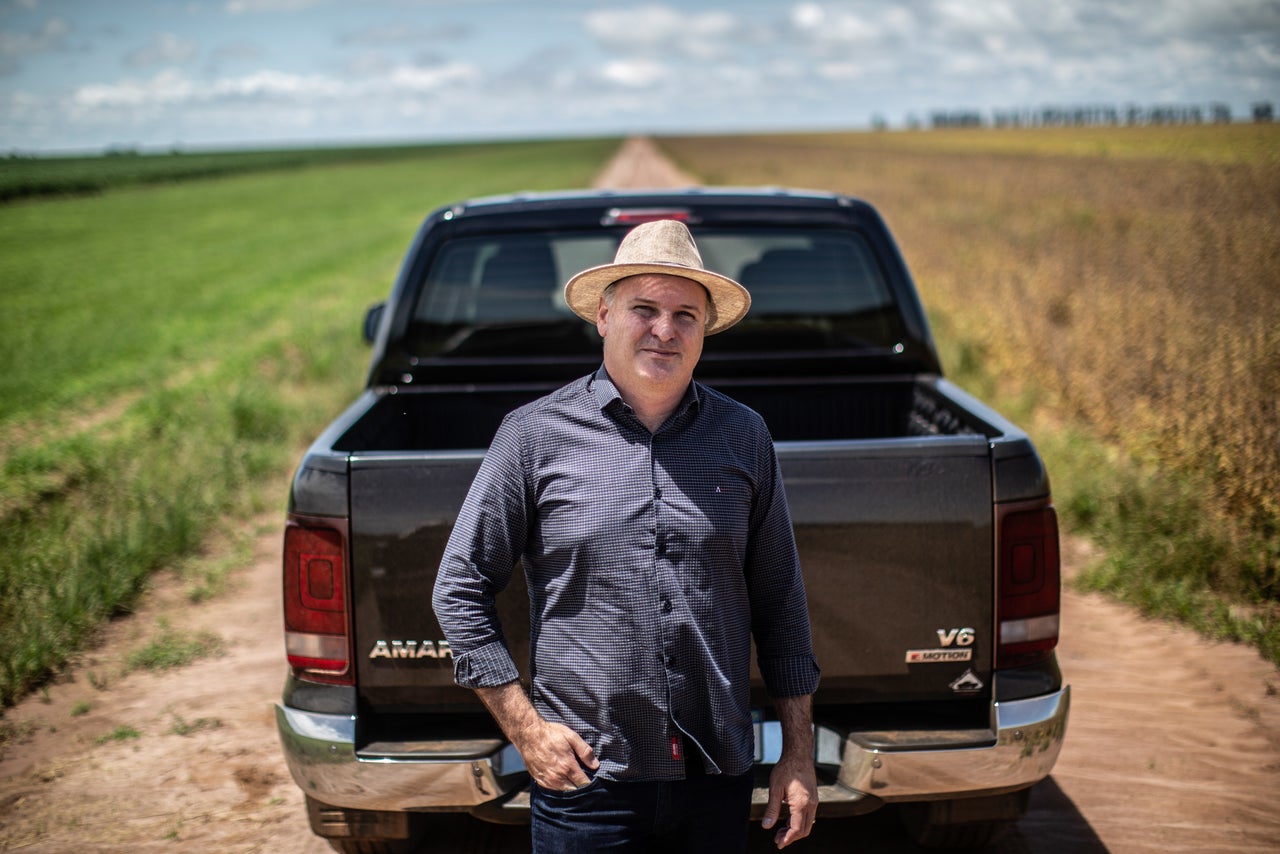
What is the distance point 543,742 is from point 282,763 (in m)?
2.51

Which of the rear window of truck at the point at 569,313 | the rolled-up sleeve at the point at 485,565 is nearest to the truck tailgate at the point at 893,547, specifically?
the rolled-up sleeve at the point at 485,565

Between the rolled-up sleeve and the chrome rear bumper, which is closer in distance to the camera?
the rolled-up sleeve

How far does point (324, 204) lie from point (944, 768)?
53.3 meters

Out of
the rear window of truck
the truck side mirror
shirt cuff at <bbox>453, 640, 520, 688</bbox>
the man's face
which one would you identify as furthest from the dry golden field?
shirt cuff at <bbox>453, 640, 520, 688</bbox>

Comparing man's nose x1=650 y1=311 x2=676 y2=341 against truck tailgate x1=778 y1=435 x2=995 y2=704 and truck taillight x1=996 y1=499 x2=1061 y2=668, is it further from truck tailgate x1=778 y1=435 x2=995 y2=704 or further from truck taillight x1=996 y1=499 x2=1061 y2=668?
truck taillight x1=996 y1=499 x2=1061 y2=668

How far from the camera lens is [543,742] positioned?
1.88 meters

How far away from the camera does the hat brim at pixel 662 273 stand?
195 centimetres

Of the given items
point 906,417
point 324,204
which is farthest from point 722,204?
point 324,204

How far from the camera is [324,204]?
51.9 metres

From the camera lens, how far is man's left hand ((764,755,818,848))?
1.99 m

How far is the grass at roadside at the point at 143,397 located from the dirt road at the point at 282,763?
527 millimetres

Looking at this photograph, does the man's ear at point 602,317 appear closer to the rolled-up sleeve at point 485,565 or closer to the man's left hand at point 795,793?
the rolled-up sleeve at point 485,565

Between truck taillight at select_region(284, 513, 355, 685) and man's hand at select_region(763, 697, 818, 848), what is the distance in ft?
3.70

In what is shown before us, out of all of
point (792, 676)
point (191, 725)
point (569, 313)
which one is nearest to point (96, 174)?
point (191, 725)
